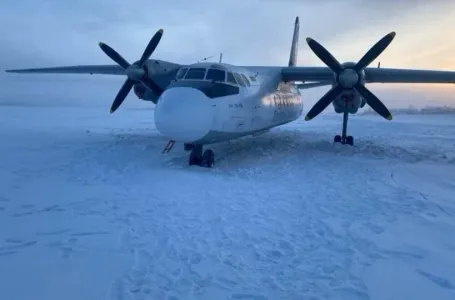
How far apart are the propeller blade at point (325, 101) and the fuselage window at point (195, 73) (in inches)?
192

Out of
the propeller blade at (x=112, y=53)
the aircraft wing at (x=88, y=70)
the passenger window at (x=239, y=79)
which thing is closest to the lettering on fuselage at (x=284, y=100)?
the passenger window at (x=239, y=79)

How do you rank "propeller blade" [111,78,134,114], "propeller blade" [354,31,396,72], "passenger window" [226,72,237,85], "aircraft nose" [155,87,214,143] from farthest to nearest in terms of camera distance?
"propeller blade" [111,78,134,114] → "propeller blade" [354,31,396,72] → "passenger window" [226,72,237,85] → "aircraft nose" [155,87,214,143]

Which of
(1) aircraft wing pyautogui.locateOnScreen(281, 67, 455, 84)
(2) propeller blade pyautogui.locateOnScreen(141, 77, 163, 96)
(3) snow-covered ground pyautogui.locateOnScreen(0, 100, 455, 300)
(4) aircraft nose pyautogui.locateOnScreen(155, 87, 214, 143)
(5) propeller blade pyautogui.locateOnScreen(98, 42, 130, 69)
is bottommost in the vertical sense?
(3) snow-covered ground pyautogui.locateOnScreen(0, 100, 455, 300)

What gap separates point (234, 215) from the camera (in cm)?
628

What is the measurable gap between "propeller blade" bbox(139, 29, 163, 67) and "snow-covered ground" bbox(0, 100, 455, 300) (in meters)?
6.09

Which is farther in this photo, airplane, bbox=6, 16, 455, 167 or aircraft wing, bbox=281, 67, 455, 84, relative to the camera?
aircraft wing, bbox=281, 67, 455, 84

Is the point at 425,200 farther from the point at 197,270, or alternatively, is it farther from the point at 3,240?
the point at 3,240

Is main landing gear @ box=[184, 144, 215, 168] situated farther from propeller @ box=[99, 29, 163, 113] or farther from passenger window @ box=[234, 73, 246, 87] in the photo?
propeller @ box=[99, 29, 163, 113]

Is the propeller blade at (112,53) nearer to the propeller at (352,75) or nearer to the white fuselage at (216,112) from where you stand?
the white fuselage at (216,112)

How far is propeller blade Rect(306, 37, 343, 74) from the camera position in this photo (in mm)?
13742

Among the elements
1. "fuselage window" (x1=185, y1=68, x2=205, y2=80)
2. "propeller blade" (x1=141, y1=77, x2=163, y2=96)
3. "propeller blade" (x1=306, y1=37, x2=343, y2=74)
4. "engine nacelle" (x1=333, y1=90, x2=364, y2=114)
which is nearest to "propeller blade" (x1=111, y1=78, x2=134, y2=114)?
"propeller blade" (x1=141, y1=77, x2=163, y2=96)

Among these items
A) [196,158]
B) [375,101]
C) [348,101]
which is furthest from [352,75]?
[196,158]

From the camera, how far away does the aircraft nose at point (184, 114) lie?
9617 mm

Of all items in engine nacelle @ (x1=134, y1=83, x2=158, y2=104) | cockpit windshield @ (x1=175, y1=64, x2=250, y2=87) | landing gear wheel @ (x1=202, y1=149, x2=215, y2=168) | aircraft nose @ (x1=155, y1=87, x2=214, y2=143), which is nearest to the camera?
aircraft nose @ (x1=155, y1=87, x2=214, y2=143)
